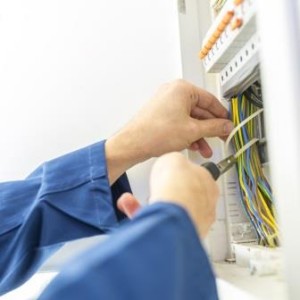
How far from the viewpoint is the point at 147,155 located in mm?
811

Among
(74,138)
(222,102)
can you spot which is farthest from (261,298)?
(74,138)

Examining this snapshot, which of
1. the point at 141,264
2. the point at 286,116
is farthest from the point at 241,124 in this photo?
the point at 141,264

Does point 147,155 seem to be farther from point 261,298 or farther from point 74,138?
point 261,298

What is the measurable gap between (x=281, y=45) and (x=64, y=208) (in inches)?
22.6

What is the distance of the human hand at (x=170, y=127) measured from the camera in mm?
772

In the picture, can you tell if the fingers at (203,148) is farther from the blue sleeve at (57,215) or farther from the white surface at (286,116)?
the white surface at (286,116)

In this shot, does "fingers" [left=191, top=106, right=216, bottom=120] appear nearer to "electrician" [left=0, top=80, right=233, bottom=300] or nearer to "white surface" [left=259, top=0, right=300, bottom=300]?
"electrician" [left=0, top=80, right=233, bottom=300]

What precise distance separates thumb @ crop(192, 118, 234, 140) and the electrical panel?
0.02 m

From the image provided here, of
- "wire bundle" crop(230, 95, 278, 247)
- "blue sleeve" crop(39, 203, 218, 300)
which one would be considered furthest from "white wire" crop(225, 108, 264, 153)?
"blue sleeve" crop(39, 203, 218, 300)

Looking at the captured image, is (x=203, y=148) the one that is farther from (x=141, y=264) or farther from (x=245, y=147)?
(x=141, y=264)

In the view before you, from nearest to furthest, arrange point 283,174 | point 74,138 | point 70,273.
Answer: point 70,273 < point 283,174 < point 74,138

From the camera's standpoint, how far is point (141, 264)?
0.85 ft

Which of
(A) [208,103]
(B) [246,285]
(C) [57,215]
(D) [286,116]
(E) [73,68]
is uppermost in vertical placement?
(E) [73,68]

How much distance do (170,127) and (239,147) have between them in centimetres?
15
